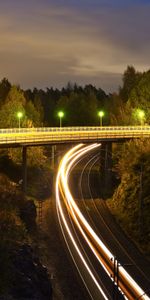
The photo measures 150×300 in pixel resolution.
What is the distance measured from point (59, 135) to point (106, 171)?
11.6m

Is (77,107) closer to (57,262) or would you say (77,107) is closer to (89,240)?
(89,240)

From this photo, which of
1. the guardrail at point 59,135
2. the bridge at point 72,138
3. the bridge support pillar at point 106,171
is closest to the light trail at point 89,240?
the bridge support pillar at point 106,171

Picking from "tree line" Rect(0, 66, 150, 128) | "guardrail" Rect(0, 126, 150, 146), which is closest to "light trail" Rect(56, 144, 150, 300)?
"guardrail" Rect(0, 126, 150, 146)

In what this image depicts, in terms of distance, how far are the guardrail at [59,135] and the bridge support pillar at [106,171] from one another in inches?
96.6

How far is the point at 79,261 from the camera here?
188ft

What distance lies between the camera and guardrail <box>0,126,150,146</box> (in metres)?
79.4

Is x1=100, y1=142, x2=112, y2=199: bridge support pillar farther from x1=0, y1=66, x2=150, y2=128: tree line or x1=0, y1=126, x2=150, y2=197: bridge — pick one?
x1=0, y1=66, x2=150, y2=128: tree line

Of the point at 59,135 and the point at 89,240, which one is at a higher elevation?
the point at 59,135

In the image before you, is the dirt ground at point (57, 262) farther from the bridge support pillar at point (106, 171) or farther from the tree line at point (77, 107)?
the tree line at point (77, 107)

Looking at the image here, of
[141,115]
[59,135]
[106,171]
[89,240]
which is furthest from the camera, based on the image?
[141,115]

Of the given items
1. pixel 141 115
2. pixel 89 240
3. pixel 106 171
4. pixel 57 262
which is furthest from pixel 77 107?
pixel 57 262

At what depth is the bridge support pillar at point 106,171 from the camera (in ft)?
304

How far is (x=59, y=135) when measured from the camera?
89375 mm

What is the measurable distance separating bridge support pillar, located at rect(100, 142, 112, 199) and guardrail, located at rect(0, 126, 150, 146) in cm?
245
